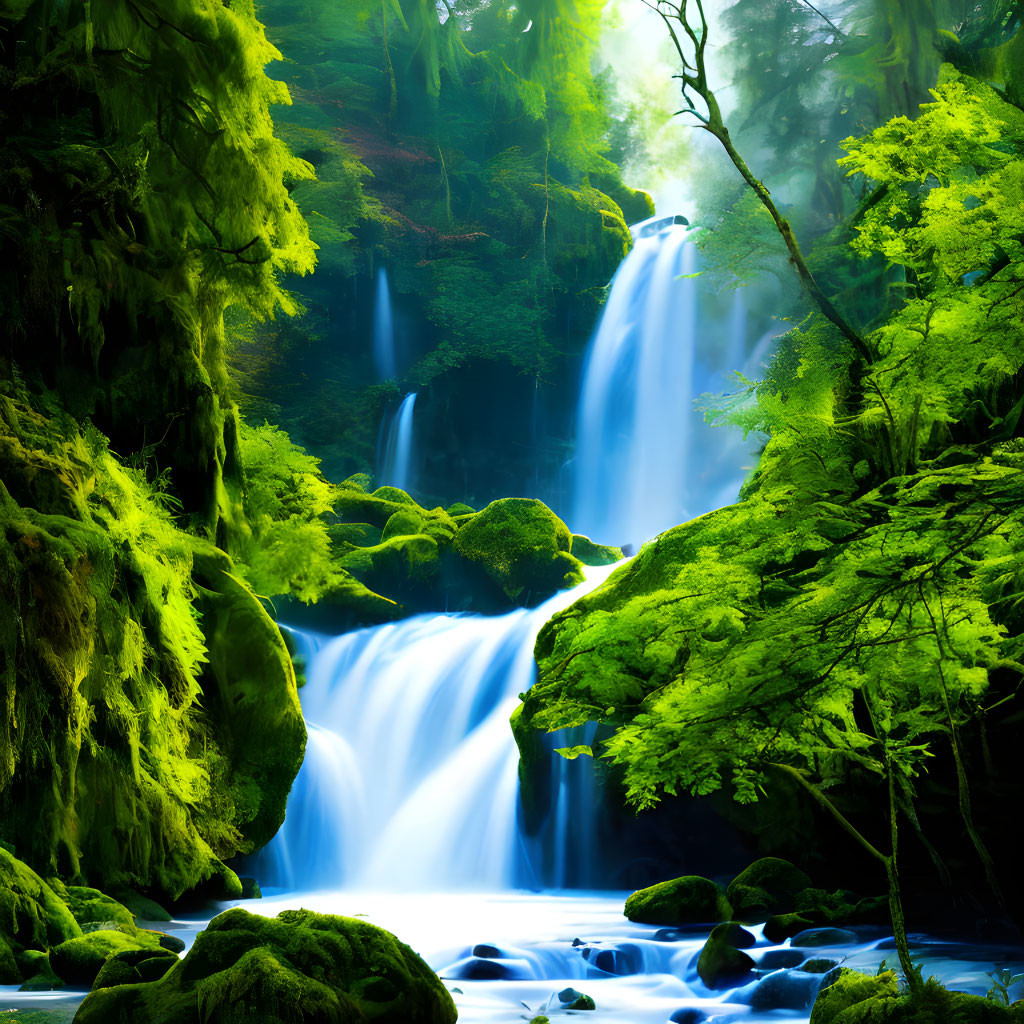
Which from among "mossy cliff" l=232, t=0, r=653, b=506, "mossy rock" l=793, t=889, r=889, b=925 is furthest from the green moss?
"mossy cliff" l=232, t=0, r=653, b=506

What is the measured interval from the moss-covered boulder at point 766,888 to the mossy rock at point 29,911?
5.91 meters

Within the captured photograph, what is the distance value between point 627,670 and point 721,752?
2.11 meters

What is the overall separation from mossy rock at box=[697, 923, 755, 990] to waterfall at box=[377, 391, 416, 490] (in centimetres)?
1985


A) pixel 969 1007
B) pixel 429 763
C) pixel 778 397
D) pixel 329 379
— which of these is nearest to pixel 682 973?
pixel 969 1007

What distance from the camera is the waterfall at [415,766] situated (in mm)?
12539

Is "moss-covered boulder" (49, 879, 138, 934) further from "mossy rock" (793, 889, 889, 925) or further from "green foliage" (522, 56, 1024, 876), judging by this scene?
"mossy rock" (793, 889, 889, 925)

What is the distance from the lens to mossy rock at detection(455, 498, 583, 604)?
1850cm

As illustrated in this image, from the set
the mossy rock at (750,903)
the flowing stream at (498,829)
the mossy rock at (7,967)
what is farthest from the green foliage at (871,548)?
the mossy rock at (7,967)

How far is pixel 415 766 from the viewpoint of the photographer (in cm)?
1452

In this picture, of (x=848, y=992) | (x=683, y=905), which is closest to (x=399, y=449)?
(x=683, y=905)

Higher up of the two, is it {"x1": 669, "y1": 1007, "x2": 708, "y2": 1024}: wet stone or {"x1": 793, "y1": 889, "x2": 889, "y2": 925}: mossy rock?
{"x1": 793, "y1": 889, "x2": 889, "y2": 925}: mossy rock

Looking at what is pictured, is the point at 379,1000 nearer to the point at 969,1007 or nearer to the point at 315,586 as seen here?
the point at 969,1007

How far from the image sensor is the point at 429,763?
14500 mm

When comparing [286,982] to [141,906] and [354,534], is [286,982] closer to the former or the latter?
[141,906]
